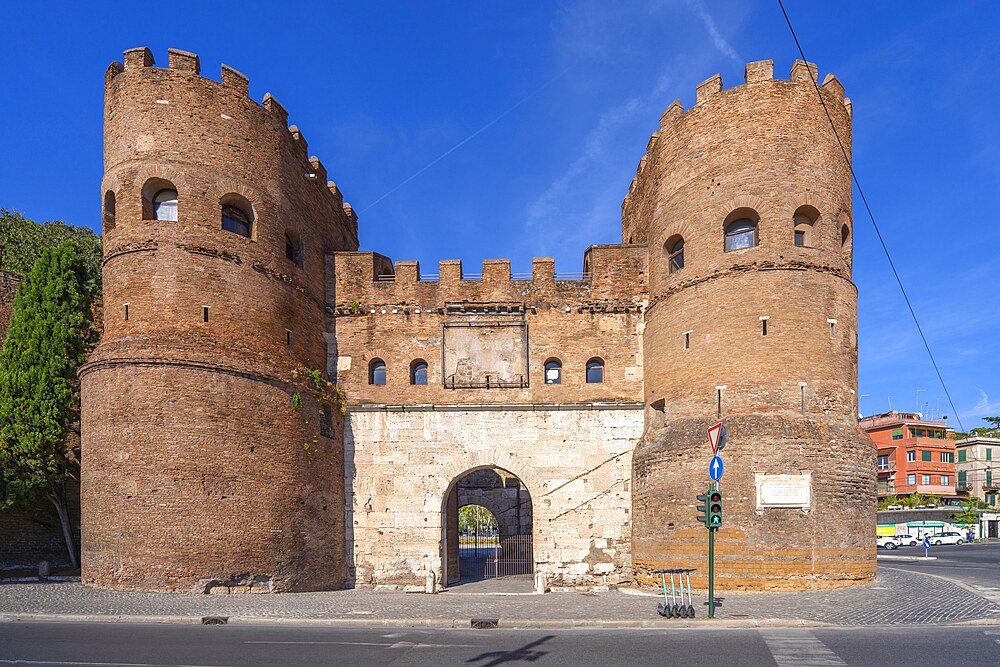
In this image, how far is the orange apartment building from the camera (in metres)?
59.7

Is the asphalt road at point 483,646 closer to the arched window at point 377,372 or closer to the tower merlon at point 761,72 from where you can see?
the arched window at point 377,372

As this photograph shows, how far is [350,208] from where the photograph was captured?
82.0ft

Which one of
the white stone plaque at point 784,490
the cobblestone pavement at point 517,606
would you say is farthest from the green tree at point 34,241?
the white stone plaque at point 784,490

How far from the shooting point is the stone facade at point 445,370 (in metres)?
16.5

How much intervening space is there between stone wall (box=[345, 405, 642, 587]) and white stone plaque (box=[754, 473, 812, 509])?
4198 millimetres

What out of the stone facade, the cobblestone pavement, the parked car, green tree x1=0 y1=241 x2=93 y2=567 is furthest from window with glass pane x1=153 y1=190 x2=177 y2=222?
the parked car

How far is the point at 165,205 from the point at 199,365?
4.19 m

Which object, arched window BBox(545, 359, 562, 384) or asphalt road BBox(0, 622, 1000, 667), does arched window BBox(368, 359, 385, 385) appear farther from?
asphalt road BBox(0, 622, 1000, 667)

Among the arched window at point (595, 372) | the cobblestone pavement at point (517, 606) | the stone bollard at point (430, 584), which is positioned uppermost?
the arched window at point (595, 372)

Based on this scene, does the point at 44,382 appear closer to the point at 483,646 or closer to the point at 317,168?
the point at 317,168

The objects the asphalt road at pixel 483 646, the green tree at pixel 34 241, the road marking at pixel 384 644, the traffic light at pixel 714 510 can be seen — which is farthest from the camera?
the green tree at pixel 34 241

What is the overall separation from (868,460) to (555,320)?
876cm

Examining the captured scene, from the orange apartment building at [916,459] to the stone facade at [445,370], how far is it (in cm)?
4971

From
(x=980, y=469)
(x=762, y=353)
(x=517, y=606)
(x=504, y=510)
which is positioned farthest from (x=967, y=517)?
(x=517, y=606)
